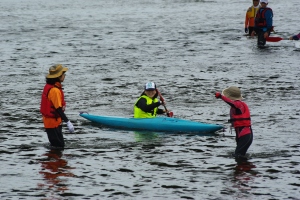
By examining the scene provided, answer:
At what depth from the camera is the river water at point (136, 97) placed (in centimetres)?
1197

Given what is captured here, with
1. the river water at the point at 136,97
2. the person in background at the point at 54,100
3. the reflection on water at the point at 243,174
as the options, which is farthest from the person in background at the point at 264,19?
the person in background at the point at 54,100

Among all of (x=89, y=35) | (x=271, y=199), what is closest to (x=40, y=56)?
(x=89, y=35)

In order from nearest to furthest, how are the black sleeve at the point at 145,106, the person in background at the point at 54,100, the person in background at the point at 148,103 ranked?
the person in background at the point at 54,100
the person in background at the point at 148,103
the black sleeve at the point at 145,106

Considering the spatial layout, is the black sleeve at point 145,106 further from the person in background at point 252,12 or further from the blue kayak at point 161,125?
the person in background at point 252,12

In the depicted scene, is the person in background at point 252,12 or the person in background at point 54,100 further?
the person in background at point 252,12

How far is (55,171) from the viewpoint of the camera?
12656 mm

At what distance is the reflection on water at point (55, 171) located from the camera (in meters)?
11.8

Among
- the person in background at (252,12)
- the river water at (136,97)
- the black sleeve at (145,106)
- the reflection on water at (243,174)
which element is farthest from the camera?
the person in background at (252,12)

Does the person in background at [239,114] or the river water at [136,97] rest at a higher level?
the person in background at [239,114]

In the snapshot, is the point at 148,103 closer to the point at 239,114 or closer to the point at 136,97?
the point at 239,114

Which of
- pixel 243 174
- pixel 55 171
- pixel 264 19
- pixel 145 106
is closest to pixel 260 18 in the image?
pixel 264 19

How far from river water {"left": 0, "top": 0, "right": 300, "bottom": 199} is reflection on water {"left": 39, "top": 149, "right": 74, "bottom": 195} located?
0.06ft

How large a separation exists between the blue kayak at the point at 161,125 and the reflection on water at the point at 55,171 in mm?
2472

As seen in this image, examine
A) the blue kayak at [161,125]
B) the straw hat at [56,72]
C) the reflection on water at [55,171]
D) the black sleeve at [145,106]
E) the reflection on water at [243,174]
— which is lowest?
the reflection on water at [243,174]
